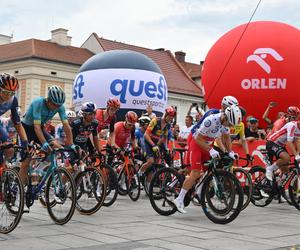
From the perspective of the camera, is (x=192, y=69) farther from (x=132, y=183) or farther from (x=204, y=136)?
(x=204, y=136)

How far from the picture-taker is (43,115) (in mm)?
7668

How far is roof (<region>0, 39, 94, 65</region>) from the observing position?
53906 mm

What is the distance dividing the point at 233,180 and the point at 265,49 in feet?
26.9

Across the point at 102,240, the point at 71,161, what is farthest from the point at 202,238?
the point at 71,161

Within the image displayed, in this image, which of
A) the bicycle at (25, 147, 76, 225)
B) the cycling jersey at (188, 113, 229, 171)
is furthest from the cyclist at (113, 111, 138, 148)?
the bicycle at (25, 147, 76, 225)

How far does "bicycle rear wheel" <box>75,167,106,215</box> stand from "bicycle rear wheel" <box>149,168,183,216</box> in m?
0.96

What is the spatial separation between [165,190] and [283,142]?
2989 millimetres

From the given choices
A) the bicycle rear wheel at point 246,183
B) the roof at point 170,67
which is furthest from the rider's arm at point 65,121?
the roof at point 170,67

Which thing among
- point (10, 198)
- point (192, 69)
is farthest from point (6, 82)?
point (192, 69)

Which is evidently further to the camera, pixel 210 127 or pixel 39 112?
pixel 210 127

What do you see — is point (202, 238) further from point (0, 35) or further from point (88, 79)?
point (0, 35)

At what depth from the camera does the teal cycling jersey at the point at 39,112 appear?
295 inches

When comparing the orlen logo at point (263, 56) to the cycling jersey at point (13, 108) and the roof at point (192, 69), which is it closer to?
the cycling jersey at point (13, 108)

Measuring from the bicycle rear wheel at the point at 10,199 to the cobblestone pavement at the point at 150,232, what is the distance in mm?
156
